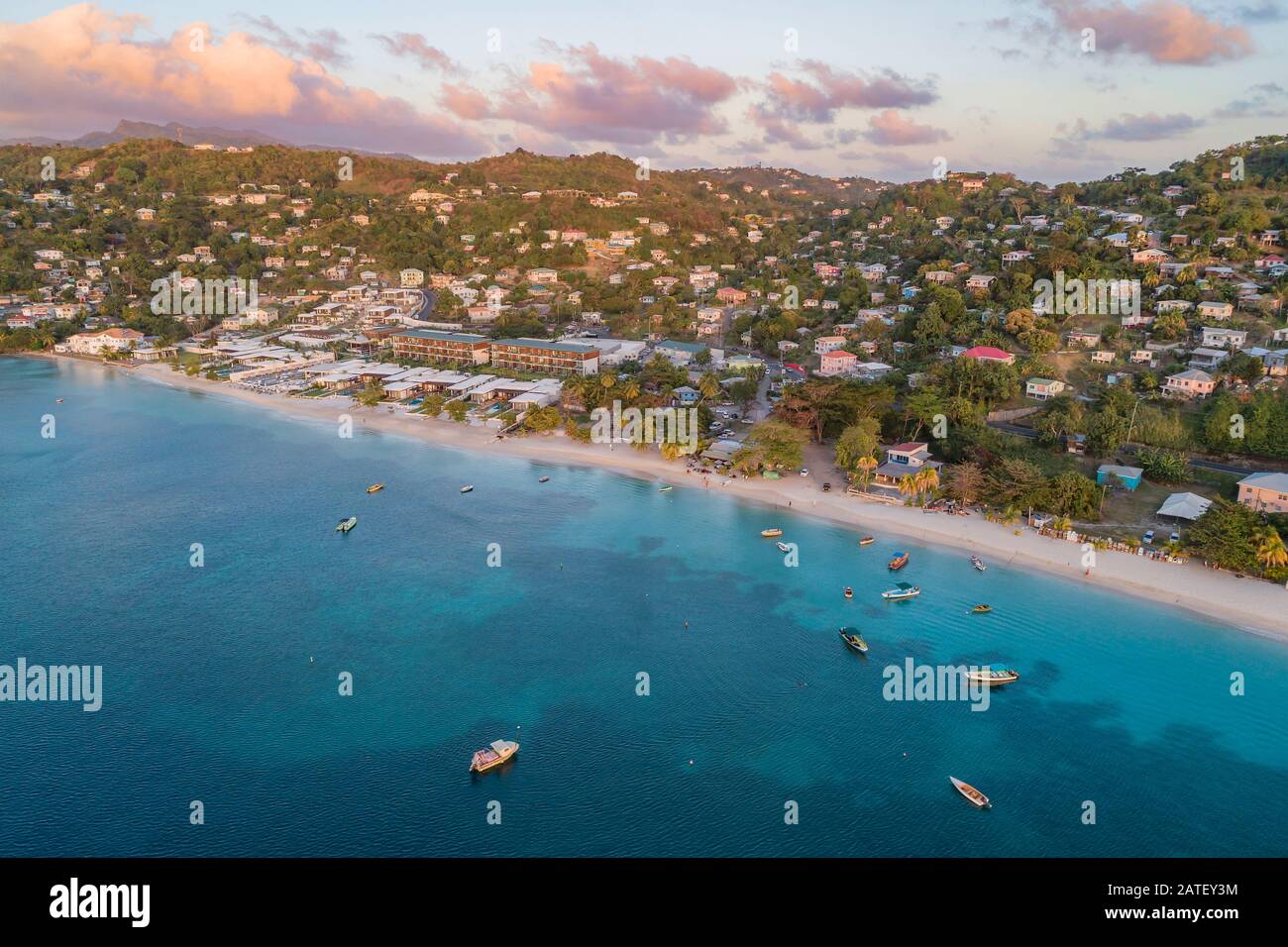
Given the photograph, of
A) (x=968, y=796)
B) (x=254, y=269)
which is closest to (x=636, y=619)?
(x=968, y=796)

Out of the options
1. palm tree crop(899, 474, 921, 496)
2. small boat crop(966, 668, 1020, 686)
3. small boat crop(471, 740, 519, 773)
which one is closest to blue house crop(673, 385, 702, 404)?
palm tree crop(899, 474, 921, 496)

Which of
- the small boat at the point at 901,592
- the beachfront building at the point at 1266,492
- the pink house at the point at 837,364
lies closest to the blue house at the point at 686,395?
the pink house at the point at 837,364

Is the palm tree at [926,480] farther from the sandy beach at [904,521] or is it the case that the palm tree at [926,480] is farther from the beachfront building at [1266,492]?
the beachfront building at [1266,492]

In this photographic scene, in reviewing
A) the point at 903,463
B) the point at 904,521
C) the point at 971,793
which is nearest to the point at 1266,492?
the point at 904,521

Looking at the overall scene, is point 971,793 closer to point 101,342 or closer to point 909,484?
point 909,484

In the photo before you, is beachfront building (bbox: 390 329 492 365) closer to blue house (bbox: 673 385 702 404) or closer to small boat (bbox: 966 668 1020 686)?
blue house (bbox: 673 385 702 404)

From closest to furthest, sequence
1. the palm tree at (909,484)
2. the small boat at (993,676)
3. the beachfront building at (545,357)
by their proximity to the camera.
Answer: the small boat at (993,676) → the palm tree at (909,484) → the beachfront building at (545,357)
